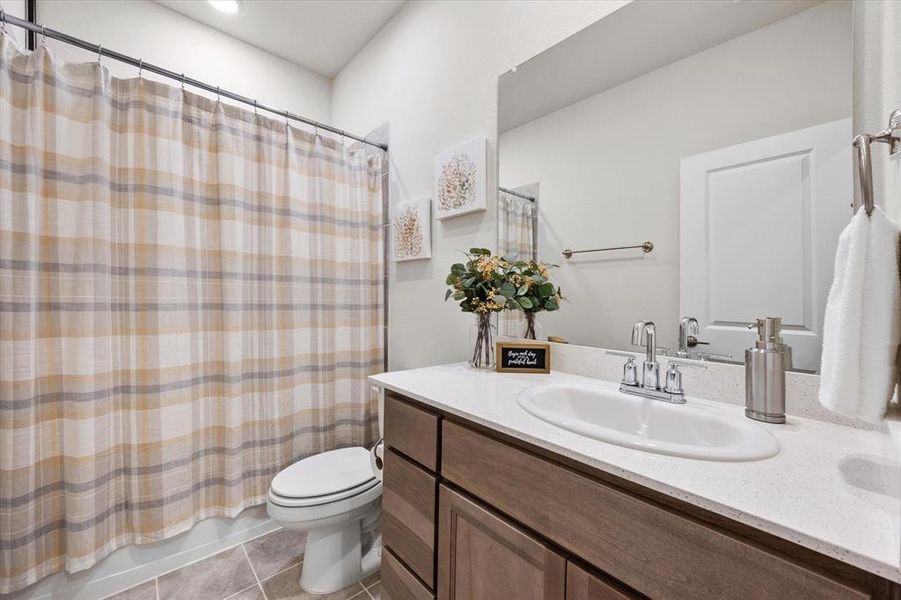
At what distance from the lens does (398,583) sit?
1.09 meters

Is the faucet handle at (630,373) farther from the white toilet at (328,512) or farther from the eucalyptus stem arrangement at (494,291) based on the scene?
the white toilet at (328,512)

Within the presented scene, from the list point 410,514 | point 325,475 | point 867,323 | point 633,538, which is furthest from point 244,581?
Answer: point 867,323

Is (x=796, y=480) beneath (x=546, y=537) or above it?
above

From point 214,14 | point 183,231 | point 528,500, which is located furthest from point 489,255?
point 214,14

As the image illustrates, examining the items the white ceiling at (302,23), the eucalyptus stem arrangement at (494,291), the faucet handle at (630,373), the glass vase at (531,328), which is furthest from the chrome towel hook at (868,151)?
the white ceiling at (302,23)

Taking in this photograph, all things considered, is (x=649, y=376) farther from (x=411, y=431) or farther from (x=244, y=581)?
(x=244, y=581)

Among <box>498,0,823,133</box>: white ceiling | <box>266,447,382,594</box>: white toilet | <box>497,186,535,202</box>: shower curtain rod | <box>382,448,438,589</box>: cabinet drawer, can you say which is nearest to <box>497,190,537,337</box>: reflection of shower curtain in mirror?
<box>497,186,535,202</box>: shower curtain rod

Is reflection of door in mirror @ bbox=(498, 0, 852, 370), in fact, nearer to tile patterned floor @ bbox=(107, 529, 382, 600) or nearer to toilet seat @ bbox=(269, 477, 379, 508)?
toilet seat @ bbox=(269, 477, 379, 508)

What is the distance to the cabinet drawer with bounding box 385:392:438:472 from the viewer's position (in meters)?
0.99

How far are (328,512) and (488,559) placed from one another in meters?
0.80

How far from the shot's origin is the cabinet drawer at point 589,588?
594 millimetres

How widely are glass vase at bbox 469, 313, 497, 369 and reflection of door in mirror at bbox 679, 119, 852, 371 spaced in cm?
65

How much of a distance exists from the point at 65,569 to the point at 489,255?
6.48 feet

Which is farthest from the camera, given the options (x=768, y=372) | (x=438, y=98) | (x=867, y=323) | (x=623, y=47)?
(x=438, y=98)
